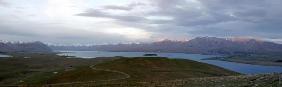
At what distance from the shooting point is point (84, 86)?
59750 millimetres

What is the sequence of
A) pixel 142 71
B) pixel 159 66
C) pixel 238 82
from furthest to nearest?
pixel 159 66, pixel 142 71, pixel 238 82

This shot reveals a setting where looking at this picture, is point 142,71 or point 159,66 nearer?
point 142,71

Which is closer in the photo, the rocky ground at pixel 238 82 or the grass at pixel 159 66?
the rocky ground at pixel 238 82

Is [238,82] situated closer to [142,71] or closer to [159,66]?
[142,71]

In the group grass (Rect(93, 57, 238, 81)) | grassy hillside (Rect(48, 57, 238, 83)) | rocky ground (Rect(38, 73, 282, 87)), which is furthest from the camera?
grass (Rect(93, 57, 238, 81))

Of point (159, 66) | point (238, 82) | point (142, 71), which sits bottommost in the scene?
point (142, 71)

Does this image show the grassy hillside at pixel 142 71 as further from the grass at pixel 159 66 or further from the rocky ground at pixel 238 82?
the rocky ground at pixel 238 82

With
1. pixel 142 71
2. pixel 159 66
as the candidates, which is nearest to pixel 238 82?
pixel 142 71

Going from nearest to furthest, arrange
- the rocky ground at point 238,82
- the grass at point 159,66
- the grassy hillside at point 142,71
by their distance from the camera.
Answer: the rocky ground at point 238,82
the grassy hillside at point 142,71
the grass at point 159,66

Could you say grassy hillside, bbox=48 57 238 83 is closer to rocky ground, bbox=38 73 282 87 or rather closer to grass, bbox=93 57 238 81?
grass, bbox=93 57 238 81

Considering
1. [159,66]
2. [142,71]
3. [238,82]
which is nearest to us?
[238,82]

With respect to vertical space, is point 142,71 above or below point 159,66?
below

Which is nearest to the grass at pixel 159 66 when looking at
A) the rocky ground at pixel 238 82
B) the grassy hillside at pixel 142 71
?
the grassy hillside at pixel 142 71

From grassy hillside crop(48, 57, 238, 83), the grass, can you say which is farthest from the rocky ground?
the grass
